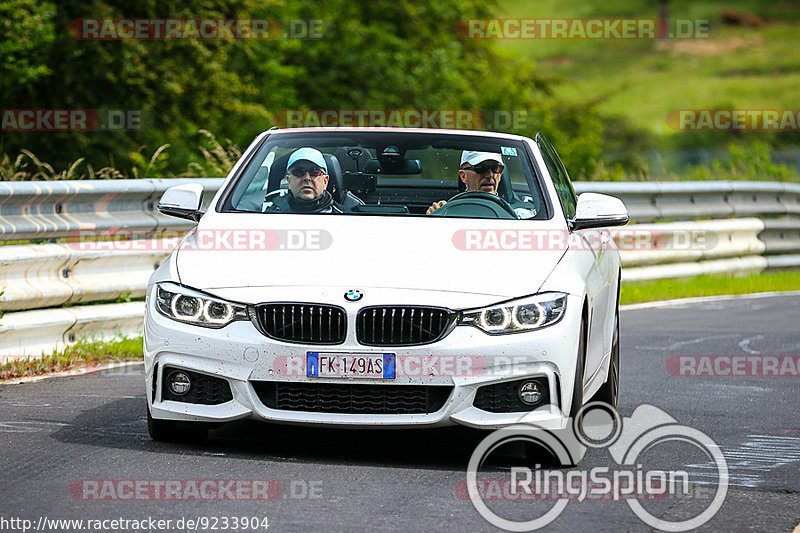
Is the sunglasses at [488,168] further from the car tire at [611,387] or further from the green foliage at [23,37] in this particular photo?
the green foliage at [23,37]

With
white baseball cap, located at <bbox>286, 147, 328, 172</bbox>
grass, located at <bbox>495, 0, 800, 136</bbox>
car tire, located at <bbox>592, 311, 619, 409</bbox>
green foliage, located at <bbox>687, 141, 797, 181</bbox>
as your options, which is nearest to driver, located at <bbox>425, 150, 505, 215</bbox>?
white baseball cap, located at <bbox>286, 147, 328, 172</bbox>

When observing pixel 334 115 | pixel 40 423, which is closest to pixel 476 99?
pixel 334 115

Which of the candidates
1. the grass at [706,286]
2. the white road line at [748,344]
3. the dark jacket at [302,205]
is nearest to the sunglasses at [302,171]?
the dark jacket at [302,205]

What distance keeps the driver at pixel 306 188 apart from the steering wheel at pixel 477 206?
583 millimetres

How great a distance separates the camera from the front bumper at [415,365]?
6.31m

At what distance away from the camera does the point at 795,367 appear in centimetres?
1059

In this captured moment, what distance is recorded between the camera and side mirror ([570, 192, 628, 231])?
7582mm

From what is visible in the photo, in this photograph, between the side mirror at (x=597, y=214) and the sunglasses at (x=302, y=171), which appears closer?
the side mirror at (x=597, y=214)

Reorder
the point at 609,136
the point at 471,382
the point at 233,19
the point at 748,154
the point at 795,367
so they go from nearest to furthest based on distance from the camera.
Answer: the point at 471,382 < the point at 795,367 < the point at 748,154 < the point at 233,19 < the point at 609,136

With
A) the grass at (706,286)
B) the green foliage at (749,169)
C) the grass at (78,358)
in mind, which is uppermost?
the grass at (78,358)

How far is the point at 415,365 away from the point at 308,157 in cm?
190

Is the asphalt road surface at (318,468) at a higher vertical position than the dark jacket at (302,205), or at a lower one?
lower

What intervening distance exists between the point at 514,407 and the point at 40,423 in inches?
98.5

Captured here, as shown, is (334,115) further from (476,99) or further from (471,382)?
(471,382)
